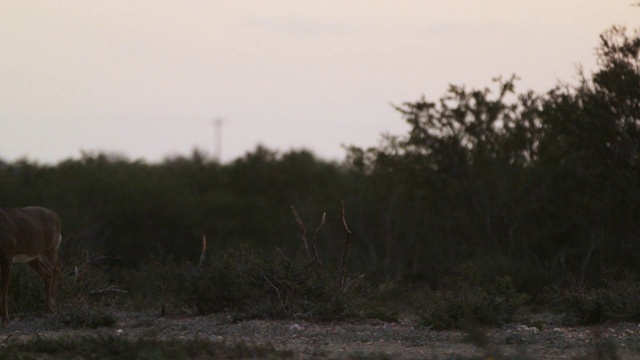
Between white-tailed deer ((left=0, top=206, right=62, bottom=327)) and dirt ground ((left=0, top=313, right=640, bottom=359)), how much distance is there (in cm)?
56

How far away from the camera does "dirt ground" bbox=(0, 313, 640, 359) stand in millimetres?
11281

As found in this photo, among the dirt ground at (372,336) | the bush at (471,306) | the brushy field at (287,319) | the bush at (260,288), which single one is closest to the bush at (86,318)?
the brushy field at (287,319)

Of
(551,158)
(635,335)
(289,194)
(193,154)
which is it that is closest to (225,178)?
(289,194)

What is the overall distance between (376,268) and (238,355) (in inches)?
645

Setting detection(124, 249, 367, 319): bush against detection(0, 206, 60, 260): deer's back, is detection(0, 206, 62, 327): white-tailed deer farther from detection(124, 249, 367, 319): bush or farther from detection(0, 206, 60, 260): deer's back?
detection(124, 249, 367, 319): bush

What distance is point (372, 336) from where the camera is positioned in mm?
13250

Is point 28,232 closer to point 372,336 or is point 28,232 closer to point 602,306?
point 372,336

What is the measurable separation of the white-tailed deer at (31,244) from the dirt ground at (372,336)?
0.56 metres

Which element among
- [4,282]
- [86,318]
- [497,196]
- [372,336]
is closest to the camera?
[372,336]

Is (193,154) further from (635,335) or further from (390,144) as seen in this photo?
(635,335)

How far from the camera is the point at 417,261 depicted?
2927 cm

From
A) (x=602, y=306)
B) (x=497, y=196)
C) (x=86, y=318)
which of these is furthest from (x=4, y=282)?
(x=497, y=196)

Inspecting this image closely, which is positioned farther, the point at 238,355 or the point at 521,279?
the point at 521,279

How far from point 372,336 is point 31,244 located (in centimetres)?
495
